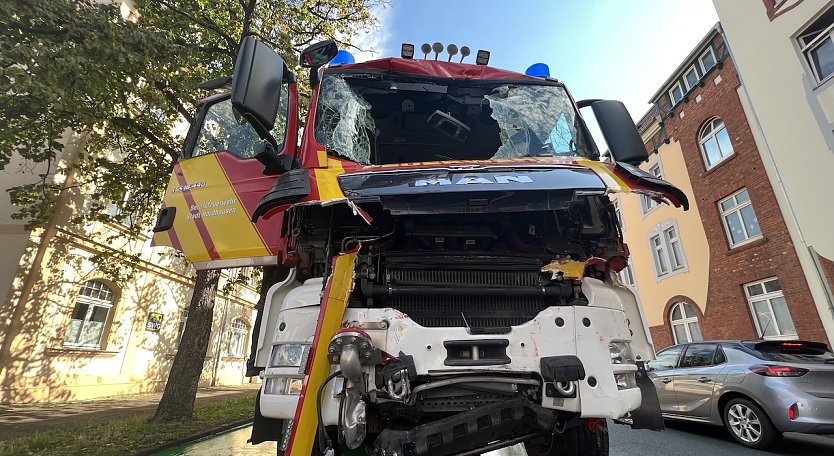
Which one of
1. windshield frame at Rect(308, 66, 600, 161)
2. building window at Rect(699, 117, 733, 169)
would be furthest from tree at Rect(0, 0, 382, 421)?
building window at Rect(699, 117, 733, 169)

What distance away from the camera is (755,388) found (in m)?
5.11

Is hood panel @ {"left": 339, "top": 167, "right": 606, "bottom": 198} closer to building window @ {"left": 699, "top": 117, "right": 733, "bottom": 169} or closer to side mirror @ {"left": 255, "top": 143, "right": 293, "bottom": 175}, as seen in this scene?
side mirror @ {"left": 255, "top": 143, "right": 293, "bottom": 175}

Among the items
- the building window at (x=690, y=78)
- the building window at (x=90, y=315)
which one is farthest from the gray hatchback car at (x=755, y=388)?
the building window at (x=90, y=315)

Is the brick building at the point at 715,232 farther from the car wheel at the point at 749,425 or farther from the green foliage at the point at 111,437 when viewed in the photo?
the green foliage at the point at 111,437

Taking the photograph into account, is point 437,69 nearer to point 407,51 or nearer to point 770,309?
point 407,51

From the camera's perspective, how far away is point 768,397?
4930 mm

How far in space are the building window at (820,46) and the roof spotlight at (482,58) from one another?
10.3m

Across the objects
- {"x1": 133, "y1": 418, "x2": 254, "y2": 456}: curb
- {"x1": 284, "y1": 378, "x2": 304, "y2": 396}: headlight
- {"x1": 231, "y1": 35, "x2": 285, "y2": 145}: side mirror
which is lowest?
{"x1": 133, "y1": 418, "x2": 254, "y2": 456}: curb

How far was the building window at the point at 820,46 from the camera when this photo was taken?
936 cm

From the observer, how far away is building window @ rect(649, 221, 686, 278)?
14.5m

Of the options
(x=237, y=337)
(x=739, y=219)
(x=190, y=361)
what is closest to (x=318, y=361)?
(x=190, y=361)

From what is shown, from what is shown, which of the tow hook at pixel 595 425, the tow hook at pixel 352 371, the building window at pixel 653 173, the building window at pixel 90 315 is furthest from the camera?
the building window at pixel 653 173

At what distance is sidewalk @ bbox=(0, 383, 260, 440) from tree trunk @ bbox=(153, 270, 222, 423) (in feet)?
4.34

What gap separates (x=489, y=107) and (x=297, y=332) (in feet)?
8.77
